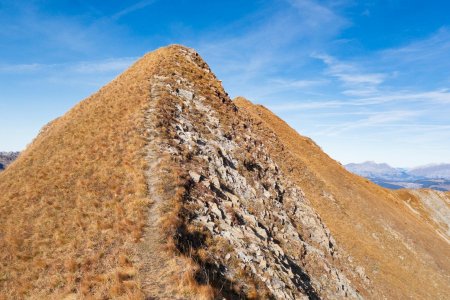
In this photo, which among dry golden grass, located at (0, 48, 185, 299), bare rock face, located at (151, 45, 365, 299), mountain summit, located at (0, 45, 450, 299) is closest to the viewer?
dry golden grass, located at (0, 48, 185, 299)

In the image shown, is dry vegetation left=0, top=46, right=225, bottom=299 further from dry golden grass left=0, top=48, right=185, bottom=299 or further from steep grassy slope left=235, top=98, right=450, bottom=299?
steep grassy slope left=235, top=98, right=450, bottom=299

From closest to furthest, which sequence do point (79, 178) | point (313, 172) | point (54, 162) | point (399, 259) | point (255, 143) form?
point (79, 178) < point (54, 162) < point (255, 143) < point (399, 259) < point (313, 172)

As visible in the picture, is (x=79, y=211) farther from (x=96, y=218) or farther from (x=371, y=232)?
(x=371, y=232)

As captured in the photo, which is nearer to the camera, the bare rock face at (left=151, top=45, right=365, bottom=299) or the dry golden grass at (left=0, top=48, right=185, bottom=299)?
the dry golden grass at (left=0, top=48, right=185, bottom=299)

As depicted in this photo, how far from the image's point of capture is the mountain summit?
14602 mm

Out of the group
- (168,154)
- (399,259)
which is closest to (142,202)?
(168,154)

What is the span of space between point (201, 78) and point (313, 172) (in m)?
26.5

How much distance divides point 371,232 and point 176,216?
42.9 meters

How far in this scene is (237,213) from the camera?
2242 cm

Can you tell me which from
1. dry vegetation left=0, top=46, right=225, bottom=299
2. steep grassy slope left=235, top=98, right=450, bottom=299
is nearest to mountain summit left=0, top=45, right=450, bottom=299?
dry vegetation left=0, top=46, right=225, bottom=299

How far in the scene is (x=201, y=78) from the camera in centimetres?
4328

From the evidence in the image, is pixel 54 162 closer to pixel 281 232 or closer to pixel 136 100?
pixel 136 100

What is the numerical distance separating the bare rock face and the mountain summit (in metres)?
0.14

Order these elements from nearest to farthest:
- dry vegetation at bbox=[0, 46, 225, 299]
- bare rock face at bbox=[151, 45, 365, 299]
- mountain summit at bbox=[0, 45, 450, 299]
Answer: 1. dry vegetation at bbox=[0, 46, 225, 299]
2. mountain summit at bbox=[0, 45, 450, 299]
3. bare rock face at bbox=[151, 45, 365, 299]
